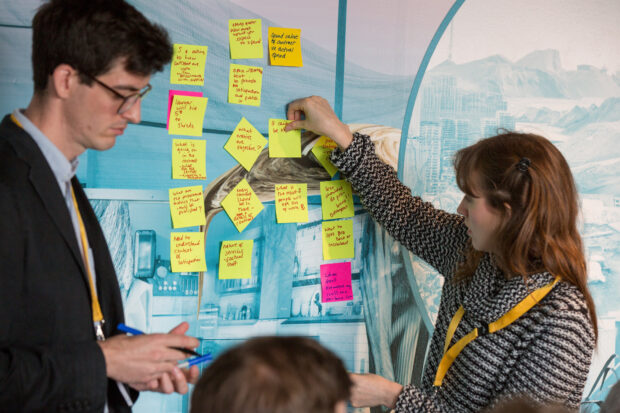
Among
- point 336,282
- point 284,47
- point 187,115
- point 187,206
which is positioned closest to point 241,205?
point 187,206

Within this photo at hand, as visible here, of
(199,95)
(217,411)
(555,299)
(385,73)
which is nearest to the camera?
(217,411)

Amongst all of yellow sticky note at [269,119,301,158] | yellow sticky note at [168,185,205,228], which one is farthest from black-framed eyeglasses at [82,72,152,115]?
yellow sticky note at [269,119,301,158]

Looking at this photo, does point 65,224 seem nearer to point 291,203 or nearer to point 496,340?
point 291,203

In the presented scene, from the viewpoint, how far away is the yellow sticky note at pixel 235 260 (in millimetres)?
1964

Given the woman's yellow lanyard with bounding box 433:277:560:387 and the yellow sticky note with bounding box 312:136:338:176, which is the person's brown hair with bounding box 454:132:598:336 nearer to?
the woman's yellow lanyard with bounding box 433:277:560:387

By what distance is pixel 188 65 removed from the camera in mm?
→ 1888

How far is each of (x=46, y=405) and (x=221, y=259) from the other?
0.89m

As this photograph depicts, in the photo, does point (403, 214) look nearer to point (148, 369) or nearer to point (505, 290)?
point (505, 290)

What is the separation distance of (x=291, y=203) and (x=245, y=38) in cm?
58

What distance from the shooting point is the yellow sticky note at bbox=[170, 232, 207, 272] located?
1899 mm

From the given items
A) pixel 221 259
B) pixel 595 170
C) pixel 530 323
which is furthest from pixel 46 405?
pixel 595 170

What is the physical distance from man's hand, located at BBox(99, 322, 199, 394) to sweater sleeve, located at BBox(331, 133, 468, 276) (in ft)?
2.96

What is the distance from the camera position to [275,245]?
205cm

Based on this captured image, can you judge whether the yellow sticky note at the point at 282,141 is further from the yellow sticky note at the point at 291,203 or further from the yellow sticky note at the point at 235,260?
the yellow sticky note at the point at 235,260
